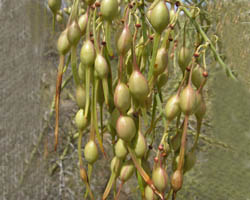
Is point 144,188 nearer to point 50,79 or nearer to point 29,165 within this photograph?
point 29,165

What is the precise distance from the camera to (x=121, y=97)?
0.27 meters

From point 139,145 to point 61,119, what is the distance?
1.13 m

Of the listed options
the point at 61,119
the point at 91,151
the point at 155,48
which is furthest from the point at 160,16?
the point at 61,119

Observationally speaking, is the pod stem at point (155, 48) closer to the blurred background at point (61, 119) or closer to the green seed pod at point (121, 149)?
the green seed pod at point (121, 149)

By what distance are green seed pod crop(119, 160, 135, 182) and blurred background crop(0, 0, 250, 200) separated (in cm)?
47

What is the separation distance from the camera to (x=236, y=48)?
777 mm

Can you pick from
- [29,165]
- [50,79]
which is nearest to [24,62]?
[50,79]

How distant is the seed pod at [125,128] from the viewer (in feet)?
0.88

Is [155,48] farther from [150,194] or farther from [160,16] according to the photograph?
[150,194]

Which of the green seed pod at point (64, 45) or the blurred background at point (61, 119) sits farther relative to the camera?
the blurred background at point (61, 119)

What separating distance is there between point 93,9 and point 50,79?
1093 mm

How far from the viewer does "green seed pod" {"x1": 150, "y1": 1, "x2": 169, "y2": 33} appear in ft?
0.86

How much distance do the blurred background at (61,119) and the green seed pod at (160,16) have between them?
0.48 meters

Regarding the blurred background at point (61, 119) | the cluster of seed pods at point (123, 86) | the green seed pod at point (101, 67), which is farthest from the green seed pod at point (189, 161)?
the blurred background at point (61, 119)
